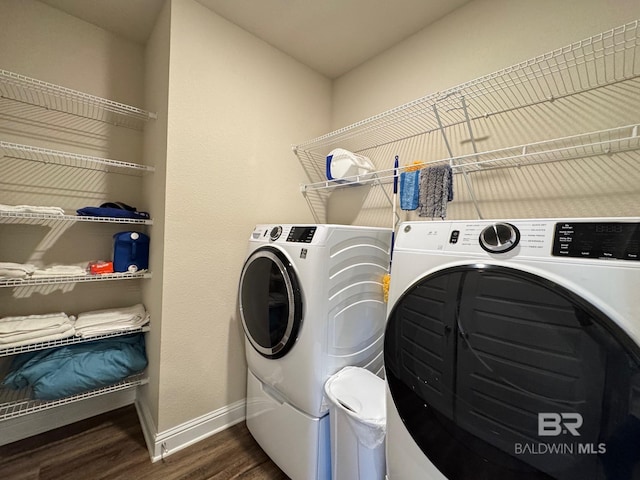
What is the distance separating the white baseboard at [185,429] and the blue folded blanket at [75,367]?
0.34 meters

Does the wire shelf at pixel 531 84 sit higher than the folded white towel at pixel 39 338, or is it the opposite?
the wire shelf at pixel 531 84

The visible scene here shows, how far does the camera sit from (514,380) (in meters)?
0.63

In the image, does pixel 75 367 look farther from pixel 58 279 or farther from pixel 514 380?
pixel 514 380

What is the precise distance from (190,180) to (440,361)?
58.6 inches

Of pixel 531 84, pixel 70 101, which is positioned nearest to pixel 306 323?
pixel 531 84

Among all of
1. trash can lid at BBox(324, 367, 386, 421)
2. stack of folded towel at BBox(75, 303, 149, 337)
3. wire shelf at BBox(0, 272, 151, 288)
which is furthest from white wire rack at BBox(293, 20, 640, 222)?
stack of folded towel at BBox(75, 303, 149, 337)

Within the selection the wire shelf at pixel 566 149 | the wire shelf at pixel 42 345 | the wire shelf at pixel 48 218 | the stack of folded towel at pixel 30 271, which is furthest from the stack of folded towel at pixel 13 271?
the wire shelf at pixel 566 149

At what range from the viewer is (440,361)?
0.76m

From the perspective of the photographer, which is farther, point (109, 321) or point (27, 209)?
point (109, 321)

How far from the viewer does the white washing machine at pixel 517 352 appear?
52cm

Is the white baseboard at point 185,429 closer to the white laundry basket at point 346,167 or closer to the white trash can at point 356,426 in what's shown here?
the white trash can at point 356,426

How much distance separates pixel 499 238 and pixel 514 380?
33 cm

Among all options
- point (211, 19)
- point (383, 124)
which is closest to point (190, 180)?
point (211, 19)

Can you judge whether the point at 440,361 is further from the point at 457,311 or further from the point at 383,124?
the point at 383,124
